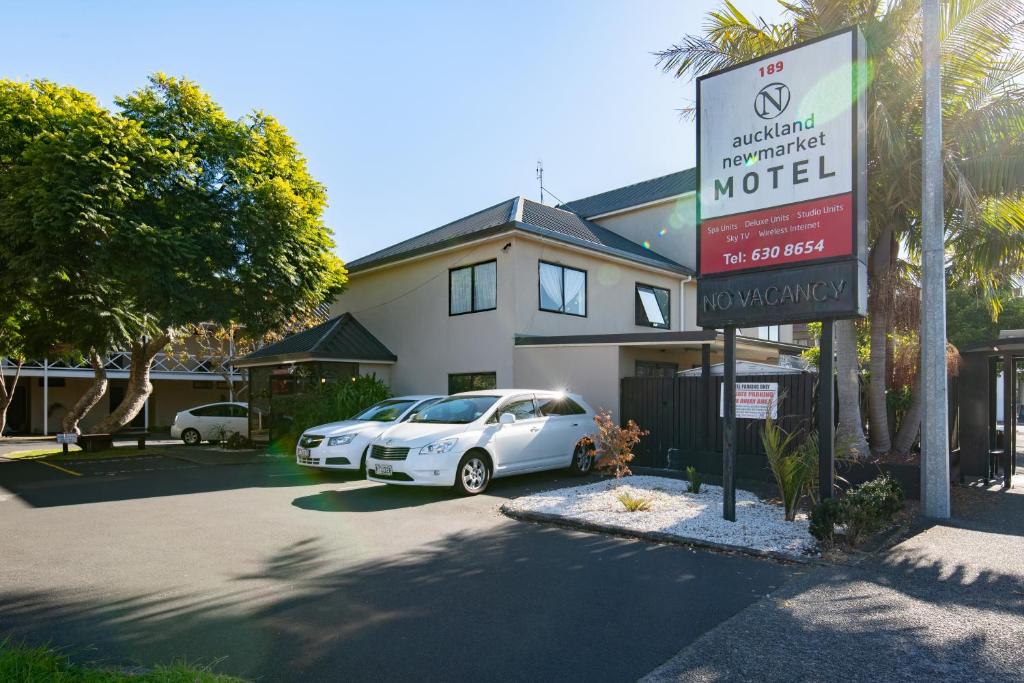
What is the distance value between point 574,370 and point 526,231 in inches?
139

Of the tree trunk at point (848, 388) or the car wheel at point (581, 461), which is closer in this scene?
the tree trunk at point (848, 388)

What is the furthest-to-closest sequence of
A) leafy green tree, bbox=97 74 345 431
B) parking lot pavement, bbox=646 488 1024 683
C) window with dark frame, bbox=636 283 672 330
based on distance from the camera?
window with dark frame, bbox=636 283 672 330 → leafy green tree, bbox=97 74 345 431 → parking lot pavement, bbox=646 488 1024 683

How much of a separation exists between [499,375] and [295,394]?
6.11m

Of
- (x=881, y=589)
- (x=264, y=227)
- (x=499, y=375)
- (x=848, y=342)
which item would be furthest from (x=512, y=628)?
(x=264, y=227)

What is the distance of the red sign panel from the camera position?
A: 7516 millimetres

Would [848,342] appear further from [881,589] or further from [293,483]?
[293,483]

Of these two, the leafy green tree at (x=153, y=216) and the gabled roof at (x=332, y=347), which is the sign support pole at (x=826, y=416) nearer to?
the leafy green tree at (x=153, y=216)

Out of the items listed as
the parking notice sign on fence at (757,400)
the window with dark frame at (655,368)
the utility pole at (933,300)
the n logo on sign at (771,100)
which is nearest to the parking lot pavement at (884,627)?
the utility pole at (933,300)

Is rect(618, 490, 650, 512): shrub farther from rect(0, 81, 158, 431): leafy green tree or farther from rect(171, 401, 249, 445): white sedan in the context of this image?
rect(171, 401, 249, 445): white sedan

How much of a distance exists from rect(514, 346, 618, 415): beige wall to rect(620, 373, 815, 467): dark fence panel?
0.42m

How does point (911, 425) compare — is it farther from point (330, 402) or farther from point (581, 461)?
point (330, 402)

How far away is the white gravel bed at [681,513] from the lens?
7352mm

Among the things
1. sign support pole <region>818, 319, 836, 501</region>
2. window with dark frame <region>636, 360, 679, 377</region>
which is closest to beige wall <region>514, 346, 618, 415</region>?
window with dark frame <region>636, 360, 679, 377</region>

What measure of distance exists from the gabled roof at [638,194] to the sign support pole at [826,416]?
15.1 m
